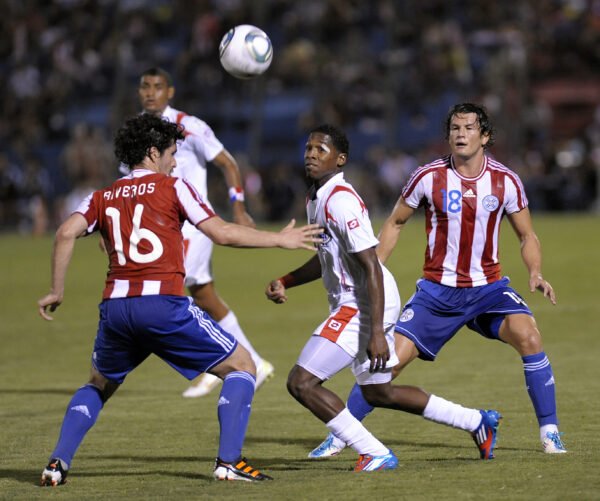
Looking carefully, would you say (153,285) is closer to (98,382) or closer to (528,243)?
(98,382)

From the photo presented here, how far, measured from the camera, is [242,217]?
973cm

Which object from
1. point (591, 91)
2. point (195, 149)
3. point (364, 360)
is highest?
point (591, 91)

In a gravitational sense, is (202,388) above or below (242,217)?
below

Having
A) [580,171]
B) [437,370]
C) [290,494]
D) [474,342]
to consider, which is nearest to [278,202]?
[580,171]

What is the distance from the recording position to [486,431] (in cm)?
687

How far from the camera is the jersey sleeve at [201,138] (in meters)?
10.2

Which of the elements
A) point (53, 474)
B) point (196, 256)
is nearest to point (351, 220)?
point (53, 474)

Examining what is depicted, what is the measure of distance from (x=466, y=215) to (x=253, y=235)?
1.74 metres

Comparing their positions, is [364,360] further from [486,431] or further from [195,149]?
[195,149]

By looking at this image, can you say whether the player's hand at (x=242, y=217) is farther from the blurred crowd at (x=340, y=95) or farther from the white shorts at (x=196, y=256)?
the blurred crowd at (x=340, y=95)

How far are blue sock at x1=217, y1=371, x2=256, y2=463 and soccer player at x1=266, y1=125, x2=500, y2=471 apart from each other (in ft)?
0.86

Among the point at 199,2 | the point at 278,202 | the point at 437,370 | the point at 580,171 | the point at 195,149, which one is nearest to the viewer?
the point at 195,149

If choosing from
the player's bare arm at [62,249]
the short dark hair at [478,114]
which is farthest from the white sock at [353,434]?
the short dark hair at [478,114]

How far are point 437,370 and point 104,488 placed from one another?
18.0 ft
